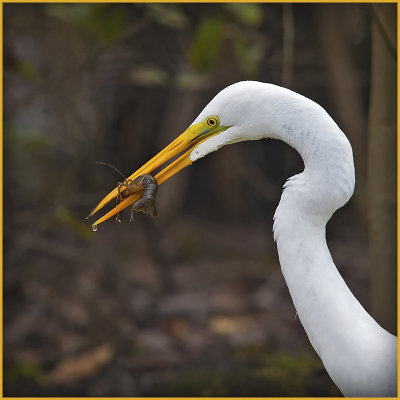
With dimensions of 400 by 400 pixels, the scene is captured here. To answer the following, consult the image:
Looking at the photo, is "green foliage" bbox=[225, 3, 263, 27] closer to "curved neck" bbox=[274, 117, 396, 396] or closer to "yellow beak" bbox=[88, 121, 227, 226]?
"yellow beak" bbox=[88, 121, 227, 226]

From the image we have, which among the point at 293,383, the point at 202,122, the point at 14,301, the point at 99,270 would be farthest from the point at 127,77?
the point at 202,122

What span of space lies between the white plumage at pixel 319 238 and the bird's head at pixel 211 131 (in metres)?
0.01

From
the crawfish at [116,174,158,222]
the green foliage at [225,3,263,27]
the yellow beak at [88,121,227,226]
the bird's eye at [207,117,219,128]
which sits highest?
the green foliage at [225,3,263,27]

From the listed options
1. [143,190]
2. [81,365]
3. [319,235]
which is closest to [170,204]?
[81,365]

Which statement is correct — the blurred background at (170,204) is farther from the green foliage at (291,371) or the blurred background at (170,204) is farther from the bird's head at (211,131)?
the bird's head at (211,131)

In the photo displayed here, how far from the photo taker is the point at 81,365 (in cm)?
325

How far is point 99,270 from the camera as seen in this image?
12.5 ft

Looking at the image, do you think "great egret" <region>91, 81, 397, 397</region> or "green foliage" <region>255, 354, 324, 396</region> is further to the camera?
"green foliage" <region>255, 354, 324, 396</region>

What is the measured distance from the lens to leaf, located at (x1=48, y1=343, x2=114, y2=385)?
3168 mm

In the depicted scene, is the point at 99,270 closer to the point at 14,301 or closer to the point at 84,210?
the point at 14,301

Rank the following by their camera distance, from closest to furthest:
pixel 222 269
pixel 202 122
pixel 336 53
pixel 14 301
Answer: pixel 202 122 < pixel 14 301 < pixel 336 53 < pixel 222 269

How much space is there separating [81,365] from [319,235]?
207cm

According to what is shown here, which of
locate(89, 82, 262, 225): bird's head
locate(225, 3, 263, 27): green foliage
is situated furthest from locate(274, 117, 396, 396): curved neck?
locate(225, 3, 263, 27): green foliage

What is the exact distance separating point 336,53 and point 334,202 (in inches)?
108
